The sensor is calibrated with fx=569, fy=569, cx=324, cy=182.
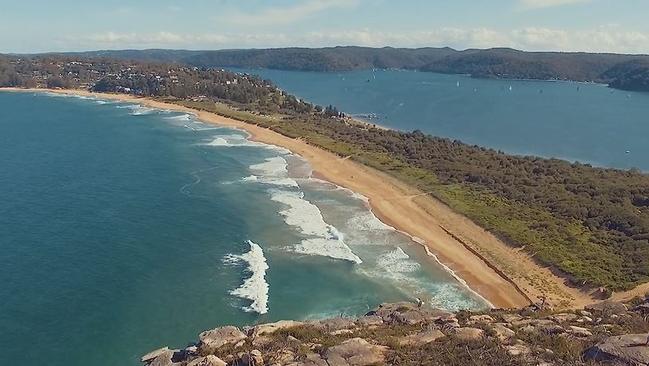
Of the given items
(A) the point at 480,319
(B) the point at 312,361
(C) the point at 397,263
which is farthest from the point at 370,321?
(C) the point at 397,263

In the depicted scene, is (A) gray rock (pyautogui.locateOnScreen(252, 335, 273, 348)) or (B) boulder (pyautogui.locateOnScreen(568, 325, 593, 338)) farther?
(A) gray rock (pyautogui.locateOnScreen(252, 335, 273, 348))

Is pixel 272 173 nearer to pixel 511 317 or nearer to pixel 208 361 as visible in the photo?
pixel 511 317

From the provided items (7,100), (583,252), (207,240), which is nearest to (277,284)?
(207,240)

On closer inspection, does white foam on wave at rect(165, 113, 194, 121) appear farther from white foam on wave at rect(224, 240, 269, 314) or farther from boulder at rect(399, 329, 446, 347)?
boulder at rect(399, 329, 446, 347)

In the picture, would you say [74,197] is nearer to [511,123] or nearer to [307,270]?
[307,270]

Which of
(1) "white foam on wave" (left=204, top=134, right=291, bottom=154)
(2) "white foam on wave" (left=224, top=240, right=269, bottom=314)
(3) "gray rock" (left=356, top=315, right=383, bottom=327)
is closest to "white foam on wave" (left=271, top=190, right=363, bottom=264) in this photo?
(2) "white foam on wave" (left=224, top=240, right=269, bottom=314)

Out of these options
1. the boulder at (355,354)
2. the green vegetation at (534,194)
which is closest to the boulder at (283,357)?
the boulder at (355,354)

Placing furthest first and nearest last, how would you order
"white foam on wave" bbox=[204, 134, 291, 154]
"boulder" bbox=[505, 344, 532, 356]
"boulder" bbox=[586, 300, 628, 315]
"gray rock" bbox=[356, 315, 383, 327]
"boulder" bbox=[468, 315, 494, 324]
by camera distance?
"white foam on wave" bbox=[204, 134, 291, 154] < "gray rock" bbox=[356, 315, 383, 327] < "boulder" bbox=[586, 300, 628, 315] < "boulder" bbox=[468, 315, 494, 324] < "boulder" bbox=[505, 344, 532, 356]
